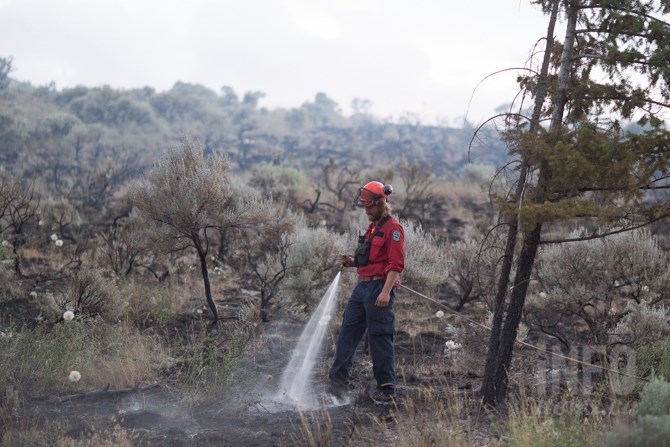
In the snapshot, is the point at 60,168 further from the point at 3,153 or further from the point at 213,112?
the point at 213,112

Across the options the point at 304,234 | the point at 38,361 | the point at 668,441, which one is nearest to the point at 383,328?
the point at 668,441

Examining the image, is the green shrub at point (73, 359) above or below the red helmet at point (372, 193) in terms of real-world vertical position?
below

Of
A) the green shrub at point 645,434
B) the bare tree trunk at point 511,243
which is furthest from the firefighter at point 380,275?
the green shrub at point 645,434

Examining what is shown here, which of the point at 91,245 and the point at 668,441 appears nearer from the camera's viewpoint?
Result: the point at 668,441

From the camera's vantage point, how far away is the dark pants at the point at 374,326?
267 inches

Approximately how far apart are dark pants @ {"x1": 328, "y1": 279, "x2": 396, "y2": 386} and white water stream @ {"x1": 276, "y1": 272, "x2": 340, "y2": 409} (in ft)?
1.86

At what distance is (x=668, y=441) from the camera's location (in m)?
4.03

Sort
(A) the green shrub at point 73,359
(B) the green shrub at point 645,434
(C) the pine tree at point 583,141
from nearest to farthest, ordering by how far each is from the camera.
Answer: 1. (B) the green shrub at point 645,434
2. (C) the pine tree at point 583,141
3. (A) the green shrub at point 73,359

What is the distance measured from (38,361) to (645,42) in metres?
6.71

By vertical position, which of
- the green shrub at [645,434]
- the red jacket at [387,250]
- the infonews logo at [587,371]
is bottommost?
the infonews logo at [587,371]

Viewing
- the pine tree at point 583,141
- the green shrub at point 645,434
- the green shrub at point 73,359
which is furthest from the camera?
the green shrub at point 73,359

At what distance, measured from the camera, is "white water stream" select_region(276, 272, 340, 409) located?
7.18 meters

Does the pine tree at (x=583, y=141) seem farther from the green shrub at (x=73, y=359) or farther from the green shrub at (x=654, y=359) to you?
the green shrub at (x=73, y=359)

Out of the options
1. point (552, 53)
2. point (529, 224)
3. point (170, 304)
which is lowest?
point (170, 304)
